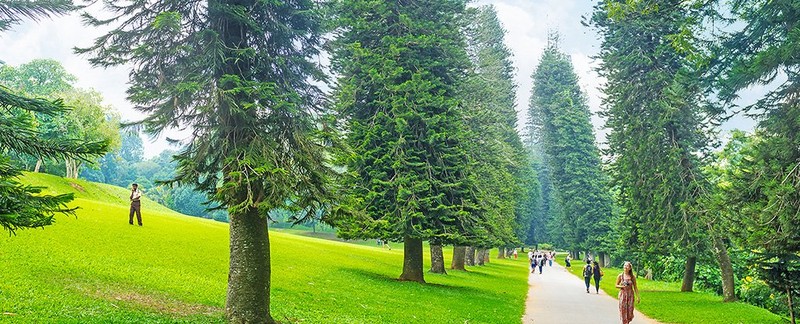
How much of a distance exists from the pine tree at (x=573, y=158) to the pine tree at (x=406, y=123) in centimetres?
3155

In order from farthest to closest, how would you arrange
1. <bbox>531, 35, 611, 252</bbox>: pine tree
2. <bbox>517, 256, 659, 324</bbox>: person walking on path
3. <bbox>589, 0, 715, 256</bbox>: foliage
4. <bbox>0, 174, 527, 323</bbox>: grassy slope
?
<bbox>531, 35, 611, 252</bbox>: pine tree, <bbox>589, 0, 715, 256</bbox>: foliage, <bbox>517, 256, 659, 324</bbox>: person walking on path, <bbox>0, 174, 527, 323</bbox>: grassy slope

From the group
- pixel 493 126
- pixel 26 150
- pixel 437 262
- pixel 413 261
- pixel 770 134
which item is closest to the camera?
pixel 26 150

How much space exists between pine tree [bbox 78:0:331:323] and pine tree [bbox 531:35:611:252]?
4225 centimetres

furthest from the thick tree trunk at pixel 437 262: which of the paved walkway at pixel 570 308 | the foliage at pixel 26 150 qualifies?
the foliage at pixel 26 150

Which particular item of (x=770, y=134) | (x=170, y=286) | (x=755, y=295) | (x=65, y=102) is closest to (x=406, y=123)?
(x=170, y=286)

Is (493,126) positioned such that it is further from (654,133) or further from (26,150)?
(26,150)

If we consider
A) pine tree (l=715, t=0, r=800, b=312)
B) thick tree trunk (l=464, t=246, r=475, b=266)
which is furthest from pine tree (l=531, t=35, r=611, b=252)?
pine tree (l=715, t=0, r=800, b=312)

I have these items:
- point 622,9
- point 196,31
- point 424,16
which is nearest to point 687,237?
point 424,16

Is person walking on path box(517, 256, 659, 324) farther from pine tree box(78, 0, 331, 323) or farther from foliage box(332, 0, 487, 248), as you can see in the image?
pine tree box(78, 0, 331, 323)

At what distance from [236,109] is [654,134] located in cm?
1966

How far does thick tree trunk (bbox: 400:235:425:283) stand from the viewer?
64.5 feet

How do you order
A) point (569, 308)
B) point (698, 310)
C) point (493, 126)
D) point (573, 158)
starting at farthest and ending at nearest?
point (573, 158)
point (493, 126)
point (569, 308)
point (698, 310)

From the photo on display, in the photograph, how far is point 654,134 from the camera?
23.1 m

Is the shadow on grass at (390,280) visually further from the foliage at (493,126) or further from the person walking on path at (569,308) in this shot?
the person walking on path at (569,308)
